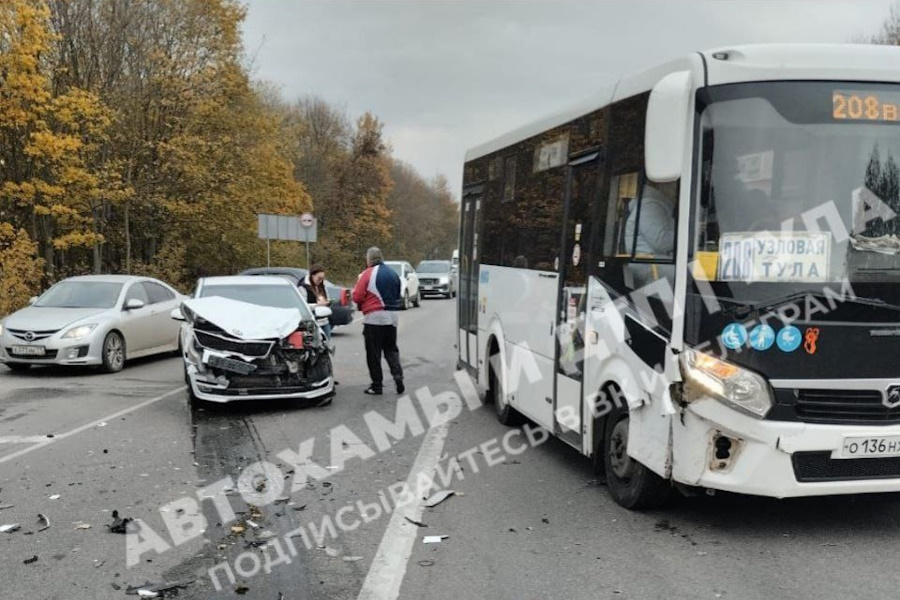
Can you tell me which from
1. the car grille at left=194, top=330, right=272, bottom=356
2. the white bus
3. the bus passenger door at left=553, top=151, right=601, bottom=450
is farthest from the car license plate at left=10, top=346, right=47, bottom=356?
the white bus

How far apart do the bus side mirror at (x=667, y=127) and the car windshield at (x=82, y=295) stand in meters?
11.3

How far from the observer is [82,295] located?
13969 mm

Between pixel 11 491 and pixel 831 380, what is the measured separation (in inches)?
227

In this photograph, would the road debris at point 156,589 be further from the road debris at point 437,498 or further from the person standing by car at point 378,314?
the person standing by car at point 378,314

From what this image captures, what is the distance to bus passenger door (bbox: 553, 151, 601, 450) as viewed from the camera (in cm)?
626

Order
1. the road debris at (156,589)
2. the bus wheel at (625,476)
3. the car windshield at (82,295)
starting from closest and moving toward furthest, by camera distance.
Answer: the road debris at (156,589) → the bus wheel at (625,476) → the car windshield at (82,295)

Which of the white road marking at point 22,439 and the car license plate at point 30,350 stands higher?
the car license plate at point 30,350

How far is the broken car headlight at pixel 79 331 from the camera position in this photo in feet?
41.6

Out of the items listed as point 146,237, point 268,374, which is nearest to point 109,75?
point 146,237

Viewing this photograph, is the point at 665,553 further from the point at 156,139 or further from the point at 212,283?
the point at 156,139

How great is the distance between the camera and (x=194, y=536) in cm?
519

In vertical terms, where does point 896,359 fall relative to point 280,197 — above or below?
below

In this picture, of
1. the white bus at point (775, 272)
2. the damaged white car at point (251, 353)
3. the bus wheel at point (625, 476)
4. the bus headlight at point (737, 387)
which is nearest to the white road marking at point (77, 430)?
the damaged white car at point (251, 353)

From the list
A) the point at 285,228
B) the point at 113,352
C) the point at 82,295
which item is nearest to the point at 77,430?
the point at 113,352
